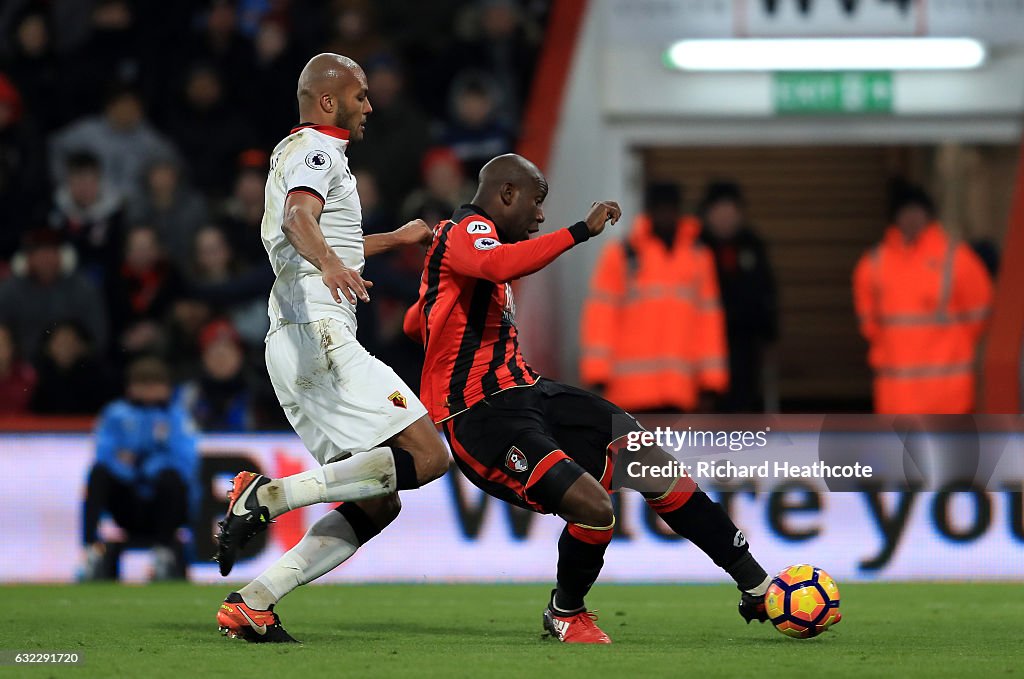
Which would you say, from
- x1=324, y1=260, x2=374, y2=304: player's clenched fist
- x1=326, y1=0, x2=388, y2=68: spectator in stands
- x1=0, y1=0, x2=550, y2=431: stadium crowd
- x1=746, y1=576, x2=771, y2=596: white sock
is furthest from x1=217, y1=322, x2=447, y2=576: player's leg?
x1=326, y1=0, x2=388, y2=68: spectator in stands

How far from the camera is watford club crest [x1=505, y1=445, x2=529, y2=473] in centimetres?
614

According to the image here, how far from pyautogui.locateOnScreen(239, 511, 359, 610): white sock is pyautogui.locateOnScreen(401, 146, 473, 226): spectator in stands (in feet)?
15.9

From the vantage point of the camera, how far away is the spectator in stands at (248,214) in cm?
1172

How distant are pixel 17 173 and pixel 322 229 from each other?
7101mm

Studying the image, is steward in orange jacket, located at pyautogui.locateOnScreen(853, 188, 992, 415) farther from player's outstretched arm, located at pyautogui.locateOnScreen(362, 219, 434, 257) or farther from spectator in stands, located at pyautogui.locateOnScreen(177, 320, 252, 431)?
player's outstretched arm, located at pyautogui.locateOnScreen(362, 219, 434, 257)

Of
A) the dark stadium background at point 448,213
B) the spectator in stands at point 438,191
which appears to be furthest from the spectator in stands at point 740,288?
the spectator in stands at point 438,191

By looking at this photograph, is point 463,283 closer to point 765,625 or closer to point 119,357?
point 765,625

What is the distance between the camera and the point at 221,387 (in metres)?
10.8

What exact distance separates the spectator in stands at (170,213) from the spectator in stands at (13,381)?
4.39 feet

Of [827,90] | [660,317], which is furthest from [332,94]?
[827,90]

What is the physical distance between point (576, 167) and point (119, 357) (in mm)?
3309

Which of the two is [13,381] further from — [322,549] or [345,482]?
[345,482]

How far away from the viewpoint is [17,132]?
41.8 feet
